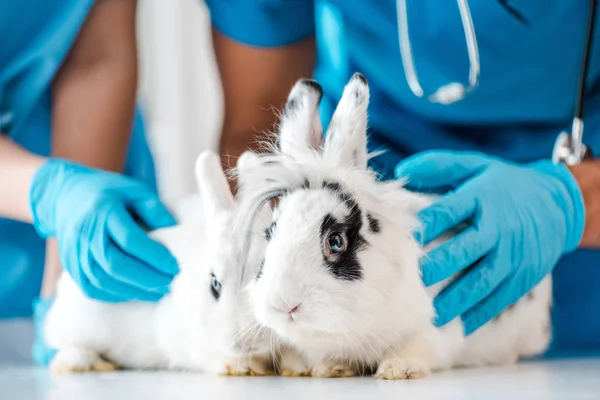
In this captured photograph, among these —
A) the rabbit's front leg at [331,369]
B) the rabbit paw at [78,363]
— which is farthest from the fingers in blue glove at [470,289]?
the rabbit paw at [78,363]

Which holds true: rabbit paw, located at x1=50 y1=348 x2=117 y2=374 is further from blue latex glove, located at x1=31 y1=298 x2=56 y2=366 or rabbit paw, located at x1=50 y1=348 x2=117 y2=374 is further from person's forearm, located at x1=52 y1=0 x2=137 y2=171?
person's forearm, located at x1=52 y1=0 x2=137 y2=171

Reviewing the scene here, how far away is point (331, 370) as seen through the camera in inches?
39.9

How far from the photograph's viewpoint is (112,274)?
116 cm

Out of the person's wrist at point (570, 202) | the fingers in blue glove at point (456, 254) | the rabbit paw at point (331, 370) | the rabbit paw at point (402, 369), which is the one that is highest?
the person's wrist at point (570, 202)

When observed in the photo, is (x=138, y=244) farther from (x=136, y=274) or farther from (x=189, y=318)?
(x=189, y=318)

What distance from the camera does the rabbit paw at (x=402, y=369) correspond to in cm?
96

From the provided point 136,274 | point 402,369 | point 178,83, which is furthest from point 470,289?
point 178,83

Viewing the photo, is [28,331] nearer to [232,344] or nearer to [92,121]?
[92,121]

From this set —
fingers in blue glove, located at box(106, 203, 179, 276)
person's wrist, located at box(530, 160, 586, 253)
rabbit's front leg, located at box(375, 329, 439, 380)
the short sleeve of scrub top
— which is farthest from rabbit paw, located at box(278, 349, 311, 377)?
the short sleeve of scrub top

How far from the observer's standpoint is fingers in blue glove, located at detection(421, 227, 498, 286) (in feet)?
3.31

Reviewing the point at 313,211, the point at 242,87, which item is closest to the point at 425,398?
the point at 313,211

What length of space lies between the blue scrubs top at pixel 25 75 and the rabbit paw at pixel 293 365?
84cm

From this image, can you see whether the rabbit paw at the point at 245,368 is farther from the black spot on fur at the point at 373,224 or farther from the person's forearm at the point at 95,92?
the person's forearm at the point at 95,92

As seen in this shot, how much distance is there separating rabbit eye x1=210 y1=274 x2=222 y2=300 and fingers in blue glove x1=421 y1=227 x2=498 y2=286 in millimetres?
269
